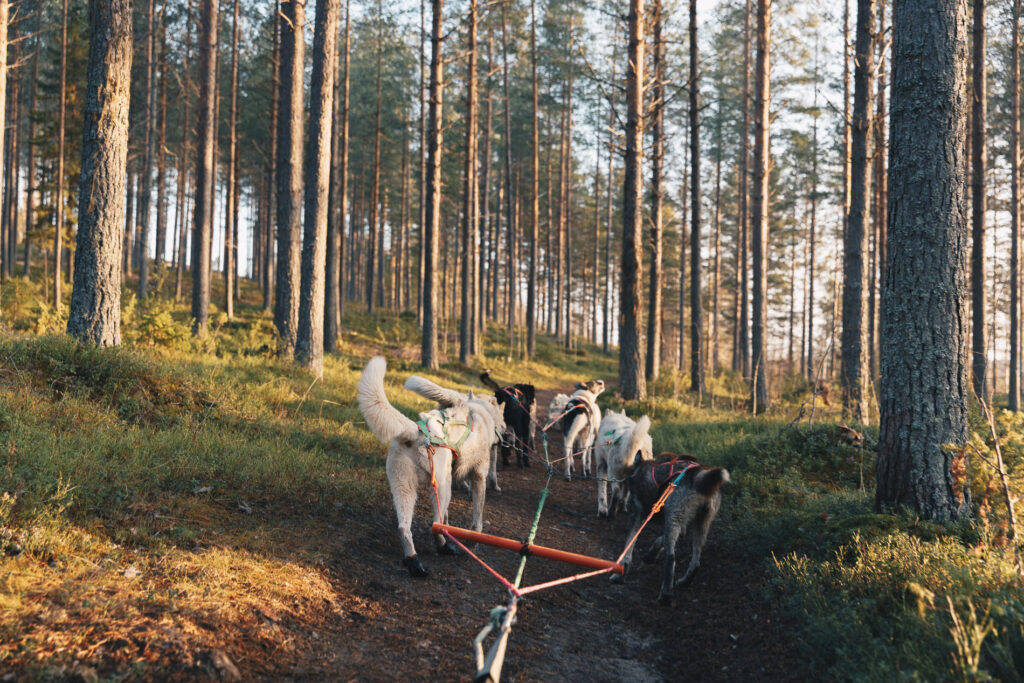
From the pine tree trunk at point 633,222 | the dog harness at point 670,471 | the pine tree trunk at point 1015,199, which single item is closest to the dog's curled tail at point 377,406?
the dog harness at point 670,471

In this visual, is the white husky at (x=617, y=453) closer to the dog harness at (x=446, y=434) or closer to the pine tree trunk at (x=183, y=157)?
the dog harness at (x=446, y=434)

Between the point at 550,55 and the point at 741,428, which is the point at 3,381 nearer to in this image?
the point at 741,428

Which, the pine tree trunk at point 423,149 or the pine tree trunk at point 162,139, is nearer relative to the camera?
the pine tree trunk at point 423,149

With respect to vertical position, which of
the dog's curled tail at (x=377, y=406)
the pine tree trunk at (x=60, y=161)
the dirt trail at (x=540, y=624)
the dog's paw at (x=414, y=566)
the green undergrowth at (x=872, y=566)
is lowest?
the dirt trail at (x=540, y=624)

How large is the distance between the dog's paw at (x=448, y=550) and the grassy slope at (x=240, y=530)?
100 cm

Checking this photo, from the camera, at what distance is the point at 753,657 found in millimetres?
4000

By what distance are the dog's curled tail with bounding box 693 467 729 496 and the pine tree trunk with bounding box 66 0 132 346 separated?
7925mm

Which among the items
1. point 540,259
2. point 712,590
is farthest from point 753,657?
point 540,259

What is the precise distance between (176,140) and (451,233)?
18482mm

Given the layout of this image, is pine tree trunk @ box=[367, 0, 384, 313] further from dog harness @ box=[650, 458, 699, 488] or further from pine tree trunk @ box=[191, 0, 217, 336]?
dog harness @ box=[650, 458, 699, 488]

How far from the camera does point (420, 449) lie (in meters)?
4.79

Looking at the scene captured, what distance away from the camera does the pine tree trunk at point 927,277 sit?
4656 mm

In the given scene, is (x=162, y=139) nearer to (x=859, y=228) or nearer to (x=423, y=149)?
(x=423, y=149)

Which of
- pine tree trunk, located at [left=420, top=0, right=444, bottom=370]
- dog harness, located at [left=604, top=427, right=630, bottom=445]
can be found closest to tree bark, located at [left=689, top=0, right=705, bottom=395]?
pine tree trunk, located at [left=420, top=0, right=444, bottom=370]
